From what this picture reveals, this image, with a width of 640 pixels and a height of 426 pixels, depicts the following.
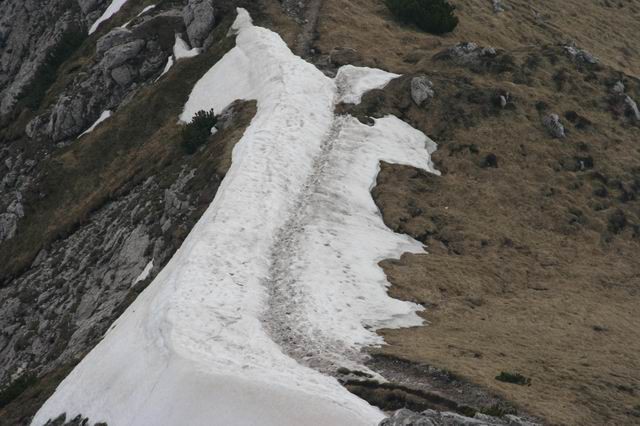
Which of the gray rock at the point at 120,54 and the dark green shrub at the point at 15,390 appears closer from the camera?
the dark green shrub at the point at 15,390

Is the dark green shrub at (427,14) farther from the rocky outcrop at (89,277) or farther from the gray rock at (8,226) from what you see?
the gray rock at (8,226)

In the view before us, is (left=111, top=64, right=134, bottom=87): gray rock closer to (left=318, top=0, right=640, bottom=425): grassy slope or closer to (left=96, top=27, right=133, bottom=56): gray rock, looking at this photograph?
(left=96, top=27, right=133, bottom=56): gray rock

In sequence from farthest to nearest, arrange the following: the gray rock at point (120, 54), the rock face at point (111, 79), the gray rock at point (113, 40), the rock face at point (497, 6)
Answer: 1. the rock face at point (497, 6)
2. the gray rock at point (113, 40)
3. the gray rock at point (120, 54)
4. the rock face at point (111, 79)

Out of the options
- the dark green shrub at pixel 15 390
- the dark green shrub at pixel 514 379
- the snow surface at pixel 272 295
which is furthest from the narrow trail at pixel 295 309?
the dark green shrub at pixel 15 390

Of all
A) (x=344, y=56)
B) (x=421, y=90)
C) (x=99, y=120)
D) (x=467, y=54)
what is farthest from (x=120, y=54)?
(x=467, y=54)

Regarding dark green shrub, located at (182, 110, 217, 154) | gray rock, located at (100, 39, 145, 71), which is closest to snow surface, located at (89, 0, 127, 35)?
gray rock, located at (100, 39, 145, 71)

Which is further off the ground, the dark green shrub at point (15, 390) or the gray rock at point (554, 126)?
the gray rock at point (554, 126)

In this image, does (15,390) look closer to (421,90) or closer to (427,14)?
(421,90)
